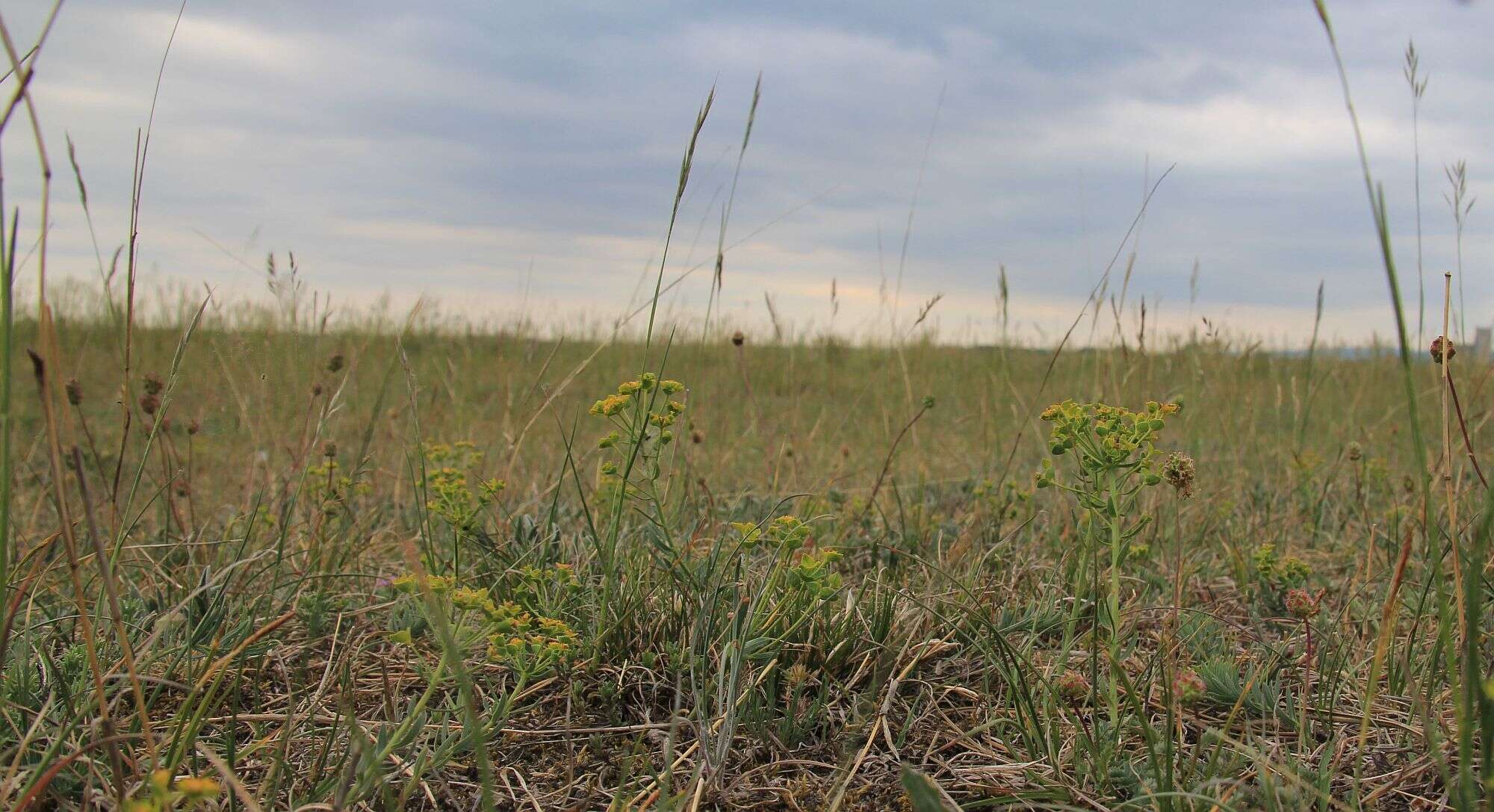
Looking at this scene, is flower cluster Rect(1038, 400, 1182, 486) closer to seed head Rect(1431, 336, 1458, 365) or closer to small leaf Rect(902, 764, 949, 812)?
seed head Rect(1431, 336, 1458, 365)

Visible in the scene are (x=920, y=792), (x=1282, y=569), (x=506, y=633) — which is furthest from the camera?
(x=1282, y=569)

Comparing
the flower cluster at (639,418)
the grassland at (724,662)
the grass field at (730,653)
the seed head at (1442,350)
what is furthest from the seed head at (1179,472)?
the flower cluster at (639,418)

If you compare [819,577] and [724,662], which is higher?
[819,577]

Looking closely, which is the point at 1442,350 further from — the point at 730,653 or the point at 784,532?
the point at 730,653

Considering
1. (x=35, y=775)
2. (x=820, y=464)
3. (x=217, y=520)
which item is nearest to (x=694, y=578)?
(x=35, y=775)

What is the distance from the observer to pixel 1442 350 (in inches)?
49.1

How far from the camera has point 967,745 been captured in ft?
4.46

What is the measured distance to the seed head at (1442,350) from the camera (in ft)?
4.02

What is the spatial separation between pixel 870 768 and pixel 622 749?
0.35 metres

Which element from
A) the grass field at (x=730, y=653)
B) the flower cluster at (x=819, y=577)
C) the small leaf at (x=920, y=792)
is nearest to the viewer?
the small leaf at (x=920, y=792)

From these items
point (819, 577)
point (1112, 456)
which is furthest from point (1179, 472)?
point (819, 577)

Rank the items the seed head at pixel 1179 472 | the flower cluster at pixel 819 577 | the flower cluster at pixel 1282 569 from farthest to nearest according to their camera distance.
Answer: the flower cluster at pixel 1282 569 < the flower cluster at pixel 819 577 < the seed head at pixel 1179 472

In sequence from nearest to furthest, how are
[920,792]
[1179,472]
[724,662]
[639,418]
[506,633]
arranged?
1. [920,792]
2. [1179,472]
3. [724,662]
4. [506,633]
5. [639,418]

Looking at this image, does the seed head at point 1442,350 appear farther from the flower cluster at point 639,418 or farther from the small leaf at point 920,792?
the flower cluster at point 639,418
